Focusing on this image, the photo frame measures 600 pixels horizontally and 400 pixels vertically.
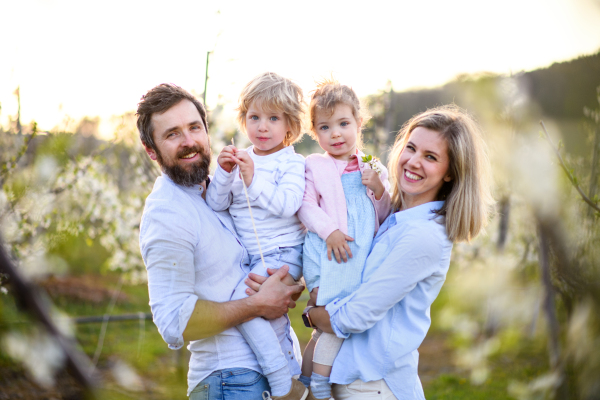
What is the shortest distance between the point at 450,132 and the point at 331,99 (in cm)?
59

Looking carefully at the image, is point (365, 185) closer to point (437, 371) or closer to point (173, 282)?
point (173, 282)

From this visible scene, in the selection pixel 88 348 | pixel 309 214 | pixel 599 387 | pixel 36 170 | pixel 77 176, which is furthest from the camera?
pixel 88 348

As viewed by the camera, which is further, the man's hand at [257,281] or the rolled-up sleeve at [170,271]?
the man's hand at [257,281]

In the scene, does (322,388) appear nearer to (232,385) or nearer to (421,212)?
(232,385)

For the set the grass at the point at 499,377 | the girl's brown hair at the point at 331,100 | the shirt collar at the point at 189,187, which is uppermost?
the girl's brown hair at the point at 331,100

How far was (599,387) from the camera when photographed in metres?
3.83

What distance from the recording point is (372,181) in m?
2.15

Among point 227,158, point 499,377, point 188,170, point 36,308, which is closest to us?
point 36,308

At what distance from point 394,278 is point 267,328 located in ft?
2.18

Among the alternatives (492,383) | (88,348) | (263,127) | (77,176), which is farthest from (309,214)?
(88,348)

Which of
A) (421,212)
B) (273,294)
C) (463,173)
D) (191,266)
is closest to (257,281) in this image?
(273,294)

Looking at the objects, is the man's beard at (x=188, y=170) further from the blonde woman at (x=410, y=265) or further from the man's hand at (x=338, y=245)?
the blonde woman at (x=410, y=265)

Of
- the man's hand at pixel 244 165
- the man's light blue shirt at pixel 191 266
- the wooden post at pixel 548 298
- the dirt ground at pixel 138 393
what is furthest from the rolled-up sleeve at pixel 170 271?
the wooden post at pixel 548 298

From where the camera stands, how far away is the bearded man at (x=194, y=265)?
6.59 ft
